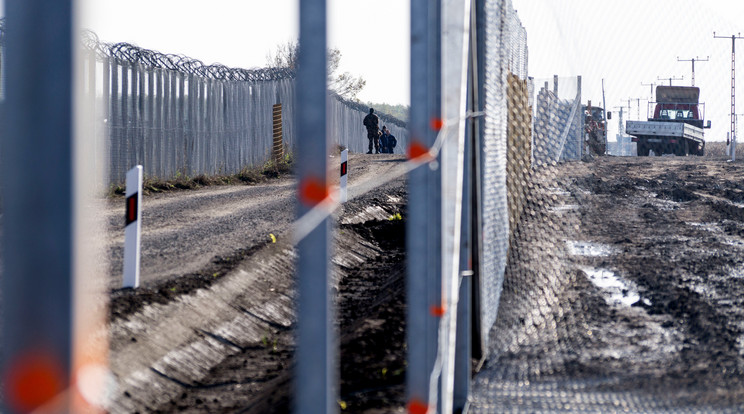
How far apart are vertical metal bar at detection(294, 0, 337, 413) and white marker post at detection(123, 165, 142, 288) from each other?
548 cm

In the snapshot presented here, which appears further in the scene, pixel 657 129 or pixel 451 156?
pixel 657 129

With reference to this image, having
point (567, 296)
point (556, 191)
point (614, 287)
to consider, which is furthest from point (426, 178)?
point (556, 191)

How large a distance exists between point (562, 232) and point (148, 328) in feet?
19.9

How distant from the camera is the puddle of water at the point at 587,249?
11009 millimetres

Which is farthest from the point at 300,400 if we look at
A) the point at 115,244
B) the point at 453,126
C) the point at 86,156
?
the point at 115,244

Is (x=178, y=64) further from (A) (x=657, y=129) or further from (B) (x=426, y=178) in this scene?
(A) (x=657, y=129)

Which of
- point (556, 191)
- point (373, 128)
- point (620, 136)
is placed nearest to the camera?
point (556, 191)

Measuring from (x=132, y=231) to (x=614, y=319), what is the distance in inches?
155

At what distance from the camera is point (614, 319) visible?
23.6ft

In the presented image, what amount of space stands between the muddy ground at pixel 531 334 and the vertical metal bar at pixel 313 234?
292 centimetres

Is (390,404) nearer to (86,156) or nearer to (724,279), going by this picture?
(86,156)

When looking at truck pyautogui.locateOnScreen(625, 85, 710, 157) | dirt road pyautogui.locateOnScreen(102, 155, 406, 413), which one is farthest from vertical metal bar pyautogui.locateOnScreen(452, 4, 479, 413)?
truck pyautogui.locateOnScreen(625, 85, 710, 157)

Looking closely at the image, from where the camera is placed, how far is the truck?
146ft

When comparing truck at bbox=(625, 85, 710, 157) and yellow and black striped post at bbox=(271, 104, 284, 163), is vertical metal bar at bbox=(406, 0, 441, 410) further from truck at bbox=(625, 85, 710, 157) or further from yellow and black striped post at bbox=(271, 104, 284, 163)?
truck at bbox=(625, 85, 710, 157)
